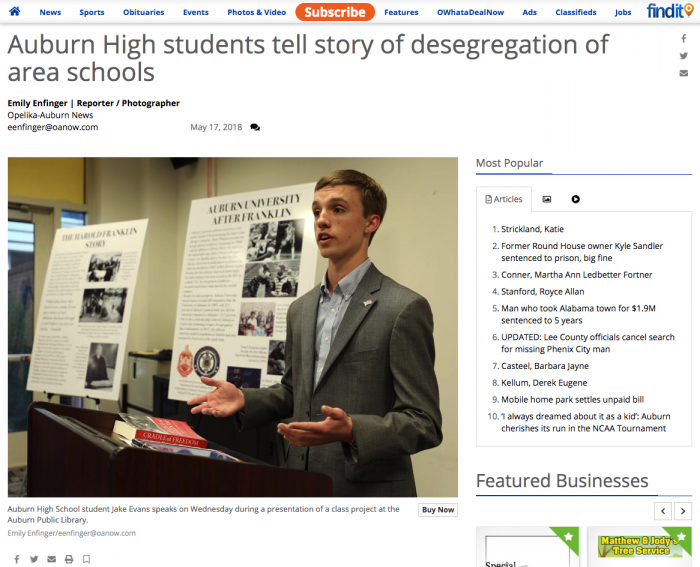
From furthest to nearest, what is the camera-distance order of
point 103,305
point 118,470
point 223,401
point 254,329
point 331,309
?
point 103,305 → point 254,329 → point 331,309 → point 223,401 → point 118,470

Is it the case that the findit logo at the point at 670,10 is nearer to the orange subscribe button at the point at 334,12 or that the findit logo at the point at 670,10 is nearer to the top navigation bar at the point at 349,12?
the top navigation bar at the point at 349,12

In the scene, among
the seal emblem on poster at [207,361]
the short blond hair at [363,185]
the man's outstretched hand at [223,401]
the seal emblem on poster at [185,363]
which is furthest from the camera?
the seal emblem on poster at [185,363]

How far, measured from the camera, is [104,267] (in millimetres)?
3463

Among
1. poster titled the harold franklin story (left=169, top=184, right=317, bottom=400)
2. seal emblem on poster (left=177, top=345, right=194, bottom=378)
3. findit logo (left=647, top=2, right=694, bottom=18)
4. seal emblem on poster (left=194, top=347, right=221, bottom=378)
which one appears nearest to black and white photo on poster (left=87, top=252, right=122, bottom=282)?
poster titled the harold franklin story (left=169, top=184, right=317, bottom=400)

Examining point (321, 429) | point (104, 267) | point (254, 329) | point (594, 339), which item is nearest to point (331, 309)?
point (321, 429)

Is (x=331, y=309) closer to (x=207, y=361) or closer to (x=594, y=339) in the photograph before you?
(x=594, y=339)

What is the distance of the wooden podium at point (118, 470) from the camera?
37.3 inches

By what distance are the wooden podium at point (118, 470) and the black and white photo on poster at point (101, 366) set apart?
201 cm

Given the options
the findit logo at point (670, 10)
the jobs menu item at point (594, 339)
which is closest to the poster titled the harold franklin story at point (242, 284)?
the jobs menu item at point (594, 339)

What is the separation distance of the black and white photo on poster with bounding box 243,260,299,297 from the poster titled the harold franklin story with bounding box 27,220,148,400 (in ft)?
3.25

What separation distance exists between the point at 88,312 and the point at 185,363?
98 centimetres
